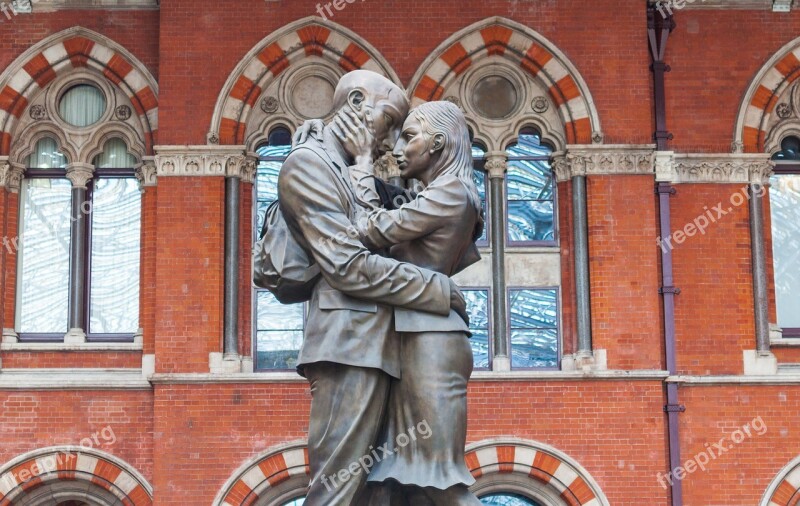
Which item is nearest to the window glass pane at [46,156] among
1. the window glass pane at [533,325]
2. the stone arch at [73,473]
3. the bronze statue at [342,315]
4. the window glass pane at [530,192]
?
the stone arch at [73,473]

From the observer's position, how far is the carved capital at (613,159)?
1669 centimetres

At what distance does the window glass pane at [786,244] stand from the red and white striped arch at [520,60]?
2602 mm

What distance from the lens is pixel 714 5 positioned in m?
17.7

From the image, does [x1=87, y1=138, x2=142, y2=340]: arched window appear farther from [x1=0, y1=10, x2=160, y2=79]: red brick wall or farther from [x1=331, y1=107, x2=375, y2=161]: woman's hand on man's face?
[x1=331, y1=107, x2=375, y2=161]: woman's hand on man's face

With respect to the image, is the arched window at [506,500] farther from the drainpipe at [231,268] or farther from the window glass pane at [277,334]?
the drainpipe at [231,268]

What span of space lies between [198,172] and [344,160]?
11169mm

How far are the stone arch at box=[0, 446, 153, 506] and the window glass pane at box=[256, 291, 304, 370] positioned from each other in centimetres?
187

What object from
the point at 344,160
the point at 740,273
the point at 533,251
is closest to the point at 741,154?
the point at 740,273

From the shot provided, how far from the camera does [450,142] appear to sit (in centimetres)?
570

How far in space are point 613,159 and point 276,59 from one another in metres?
3.90

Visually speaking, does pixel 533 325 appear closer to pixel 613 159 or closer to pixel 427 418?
pixel 613 159

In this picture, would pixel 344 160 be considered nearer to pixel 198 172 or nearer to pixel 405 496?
pixel 405 496

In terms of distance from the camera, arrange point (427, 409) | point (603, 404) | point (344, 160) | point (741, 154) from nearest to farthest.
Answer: point (427, 409) → point (344, 160) → point (603, 404) → point (741, 154)

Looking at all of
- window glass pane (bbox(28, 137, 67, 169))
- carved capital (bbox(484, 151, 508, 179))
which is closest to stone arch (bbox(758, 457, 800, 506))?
carved capital (bbox(484, 151, 508, 179))
